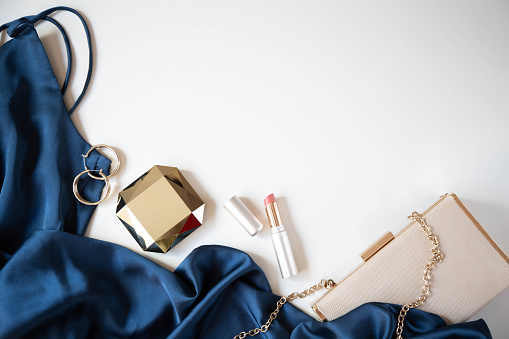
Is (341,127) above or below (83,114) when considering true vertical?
below

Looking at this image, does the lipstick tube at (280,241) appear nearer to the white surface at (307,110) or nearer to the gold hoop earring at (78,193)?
the white surface at (307,110)

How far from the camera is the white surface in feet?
2.97

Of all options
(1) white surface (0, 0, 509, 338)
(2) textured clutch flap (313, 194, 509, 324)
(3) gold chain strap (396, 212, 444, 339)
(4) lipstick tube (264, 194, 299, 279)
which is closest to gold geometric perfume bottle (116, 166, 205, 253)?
(1) white surface (0, 0, 509, 338)

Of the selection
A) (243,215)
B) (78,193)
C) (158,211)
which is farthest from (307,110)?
(78,193)

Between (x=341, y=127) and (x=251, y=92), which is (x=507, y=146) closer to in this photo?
(x=341, y=127)

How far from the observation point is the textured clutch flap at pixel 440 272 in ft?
2.63

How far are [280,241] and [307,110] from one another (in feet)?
1.04

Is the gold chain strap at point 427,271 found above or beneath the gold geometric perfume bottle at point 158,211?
beneath

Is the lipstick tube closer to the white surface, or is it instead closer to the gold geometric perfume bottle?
the white surface

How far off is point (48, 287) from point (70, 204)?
18 centimetres

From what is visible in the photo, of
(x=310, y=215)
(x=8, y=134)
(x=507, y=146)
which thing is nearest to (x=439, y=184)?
(x=507, y=146)

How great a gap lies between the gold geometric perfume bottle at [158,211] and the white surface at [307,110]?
53mm

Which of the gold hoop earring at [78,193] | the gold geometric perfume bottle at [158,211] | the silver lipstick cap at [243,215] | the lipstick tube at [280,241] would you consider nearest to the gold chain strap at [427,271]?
the lipstick tube at [280,241]

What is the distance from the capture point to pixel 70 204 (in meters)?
0.89
